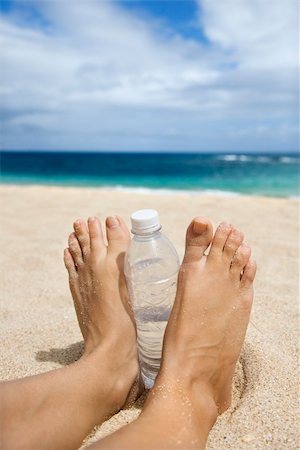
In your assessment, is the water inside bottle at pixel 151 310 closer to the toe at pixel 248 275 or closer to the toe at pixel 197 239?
the toe at pixel 197 239

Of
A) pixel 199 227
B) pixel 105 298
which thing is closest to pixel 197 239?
pixel 199 227

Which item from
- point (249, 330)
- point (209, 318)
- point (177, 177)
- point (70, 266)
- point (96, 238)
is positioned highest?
point (96, 238)

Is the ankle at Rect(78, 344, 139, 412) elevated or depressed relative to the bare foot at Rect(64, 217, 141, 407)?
depressed

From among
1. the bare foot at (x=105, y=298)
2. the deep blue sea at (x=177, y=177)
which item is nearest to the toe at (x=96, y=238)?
the bare foot at (x=105, y=298)

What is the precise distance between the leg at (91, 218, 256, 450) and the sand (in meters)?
0.10

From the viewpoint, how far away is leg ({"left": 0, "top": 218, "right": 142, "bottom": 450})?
3.78 feet

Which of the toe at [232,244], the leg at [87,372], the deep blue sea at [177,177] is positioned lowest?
the deep blue sea at [177,177]

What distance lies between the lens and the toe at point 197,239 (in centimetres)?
153

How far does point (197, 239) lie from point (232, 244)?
0.45 feet

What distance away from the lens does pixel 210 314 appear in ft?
4.74

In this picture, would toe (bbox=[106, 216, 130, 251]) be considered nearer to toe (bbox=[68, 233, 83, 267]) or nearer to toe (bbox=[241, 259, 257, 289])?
toe (bbox=[68, 233, 83, 267])

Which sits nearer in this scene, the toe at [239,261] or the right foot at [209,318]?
the right foot at [209,318]

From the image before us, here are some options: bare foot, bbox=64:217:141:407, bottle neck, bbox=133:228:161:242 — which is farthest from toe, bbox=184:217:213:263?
bare foot, bbox=64:217:141:407

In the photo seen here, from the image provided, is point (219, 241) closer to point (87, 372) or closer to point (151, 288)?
point (151, 288)
